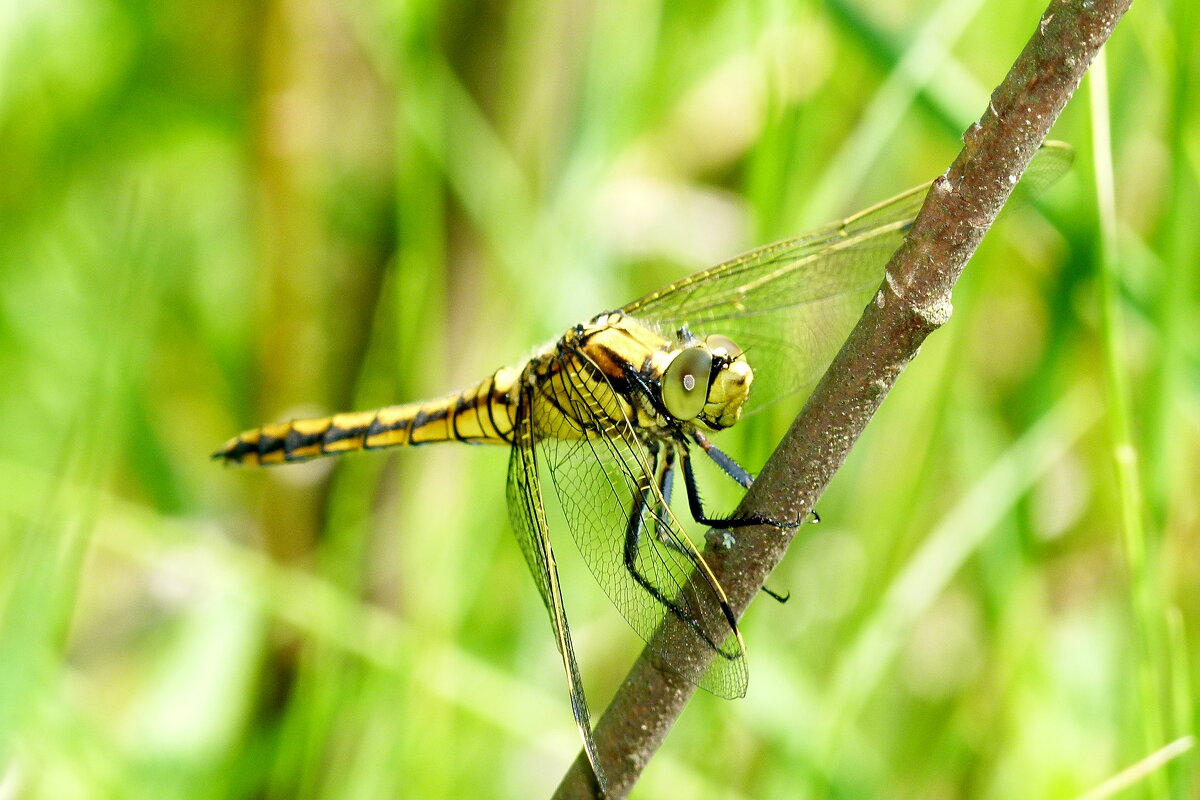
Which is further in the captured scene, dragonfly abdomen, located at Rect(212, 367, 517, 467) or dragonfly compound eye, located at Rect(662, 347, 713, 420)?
dragonfly abdomen, located at Rect(212, 367, 517, 467)

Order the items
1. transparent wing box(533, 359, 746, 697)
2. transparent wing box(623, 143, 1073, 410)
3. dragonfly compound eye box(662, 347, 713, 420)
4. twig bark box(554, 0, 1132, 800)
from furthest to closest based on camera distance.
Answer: transparent wing box(623, 143, 1073, 410) → dragonfly compound eye box(662, 347, 713, 420) → transparent wing box(533, 359, 746, 697) → twig bark box(554, 0, 1132, 800)

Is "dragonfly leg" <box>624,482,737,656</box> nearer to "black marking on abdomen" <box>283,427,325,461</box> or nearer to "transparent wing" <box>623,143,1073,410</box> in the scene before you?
"transparent wing" <box>623,143,1073,410</box>

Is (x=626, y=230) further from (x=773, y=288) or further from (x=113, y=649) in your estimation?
(x=113, y=649)

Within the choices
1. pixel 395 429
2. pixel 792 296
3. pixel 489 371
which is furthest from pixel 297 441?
pixel 792 296

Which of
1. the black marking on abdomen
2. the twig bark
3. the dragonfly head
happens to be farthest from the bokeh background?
the twig bark

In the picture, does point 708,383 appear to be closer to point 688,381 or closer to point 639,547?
point 688,381

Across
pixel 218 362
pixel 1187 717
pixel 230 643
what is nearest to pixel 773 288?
pixel 1187 717
